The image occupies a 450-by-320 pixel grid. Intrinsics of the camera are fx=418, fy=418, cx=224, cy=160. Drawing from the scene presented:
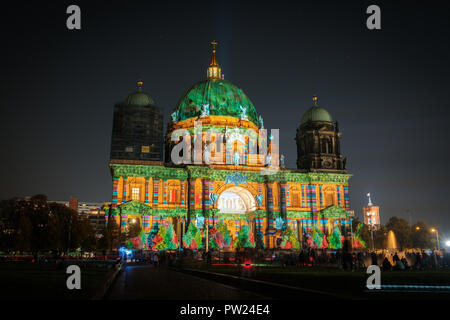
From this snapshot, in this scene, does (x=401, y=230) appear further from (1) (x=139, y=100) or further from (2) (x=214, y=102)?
(1) (x=139, y=100)

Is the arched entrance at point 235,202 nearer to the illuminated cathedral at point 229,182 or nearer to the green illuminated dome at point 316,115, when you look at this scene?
the illuminated cathedral at point 229,182

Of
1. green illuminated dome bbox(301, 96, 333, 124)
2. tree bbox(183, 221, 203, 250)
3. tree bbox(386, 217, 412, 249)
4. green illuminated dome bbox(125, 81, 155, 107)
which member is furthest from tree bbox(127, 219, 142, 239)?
tree bbox(386, 217, 412, 249)

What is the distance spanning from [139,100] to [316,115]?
3099cm

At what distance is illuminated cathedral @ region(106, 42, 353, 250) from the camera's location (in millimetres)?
60344

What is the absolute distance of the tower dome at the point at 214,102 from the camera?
2985 inches

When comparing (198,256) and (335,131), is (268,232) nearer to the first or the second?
(198,256)

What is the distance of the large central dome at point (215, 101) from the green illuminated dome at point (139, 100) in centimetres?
894

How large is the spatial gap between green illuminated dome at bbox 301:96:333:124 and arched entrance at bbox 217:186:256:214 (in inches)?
712

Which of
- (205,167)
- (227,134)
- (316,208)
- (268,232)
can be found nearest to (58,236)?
(205,167)

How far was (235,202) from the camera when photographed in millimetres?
72938

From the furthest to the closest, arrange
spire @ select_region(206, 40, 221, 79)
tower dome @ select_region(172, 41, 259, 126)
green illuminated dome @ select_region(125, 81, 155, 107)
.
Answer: spire @ select_region(206, 40, 221, 79)
tower dome @ select_region(172, 41, 259, 126)
green illuminated dome @ select_region(125, 81, 155, 107)

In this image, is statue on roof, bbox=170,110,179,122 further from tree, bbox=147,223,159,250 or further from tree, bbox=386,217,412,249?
tree, bbox=386,217,412,249
